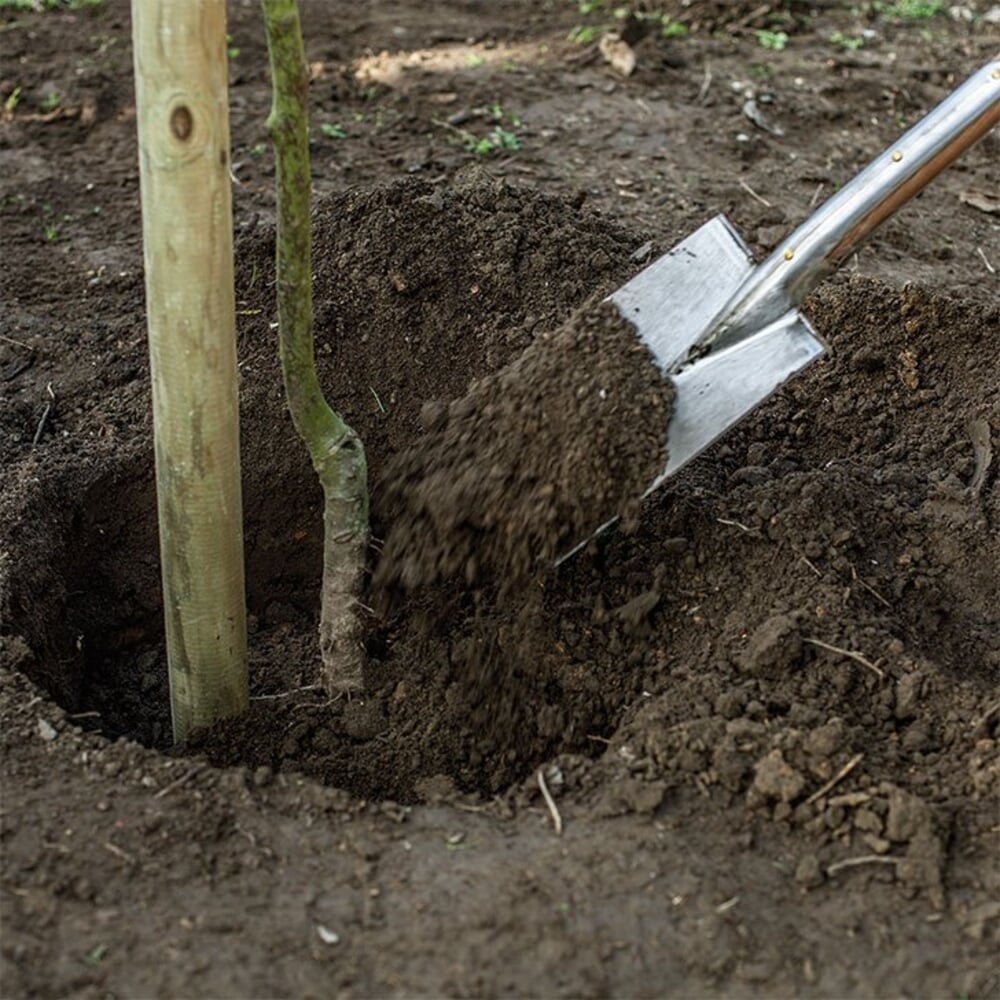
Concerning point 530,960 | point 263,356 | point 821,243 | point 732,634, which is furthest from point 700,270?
point 530,960

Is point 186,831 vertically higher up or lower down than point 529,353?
lower down

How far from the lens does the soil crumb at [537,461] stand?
3.21 metres

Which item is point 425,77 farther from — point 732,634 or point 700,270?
point 732,634

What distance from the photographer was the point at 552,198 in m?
4.48

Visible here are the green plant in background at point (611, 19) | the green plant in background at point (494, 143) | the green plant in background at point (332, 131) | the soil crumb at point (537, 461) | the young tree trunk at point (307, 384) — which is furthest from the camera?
the green plant in background at point (611, 19)

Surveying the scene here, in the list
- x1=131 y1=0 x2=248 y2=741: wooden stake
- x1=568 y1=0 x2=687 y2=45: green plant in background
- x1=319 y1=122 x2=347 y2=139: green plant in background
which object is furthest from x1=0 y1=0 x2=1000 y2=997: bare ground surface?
x1=568 y1=0 x2=687 y2=45: green plant in background

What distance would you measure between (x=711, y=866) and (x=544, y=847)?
33 centimetres

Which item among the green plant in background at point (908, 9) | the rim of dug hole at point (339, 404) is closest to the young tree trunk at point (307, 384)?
the rim of dug hole at point (339, 404)

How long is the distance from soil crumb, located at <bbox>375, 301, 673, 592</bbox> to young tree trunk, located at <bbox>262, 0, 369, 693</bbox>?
116 millimetres

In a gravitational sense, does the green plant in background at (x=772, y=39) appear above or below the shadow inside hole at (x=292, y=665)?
above

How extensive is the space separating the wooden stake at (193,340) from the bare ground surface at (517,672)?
32 cm

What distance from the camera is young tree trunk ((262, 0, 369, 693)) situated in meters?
2.73

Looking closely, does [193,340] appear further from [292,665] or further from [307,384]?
[292,665]

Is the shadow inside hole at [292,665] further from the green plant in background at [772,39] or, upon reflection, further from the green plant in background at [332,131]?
the green plant in background at [772,39]
